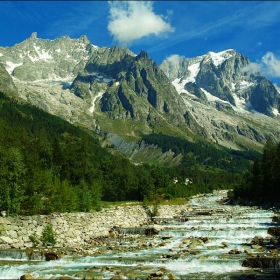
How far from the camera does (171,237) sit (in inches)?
2045

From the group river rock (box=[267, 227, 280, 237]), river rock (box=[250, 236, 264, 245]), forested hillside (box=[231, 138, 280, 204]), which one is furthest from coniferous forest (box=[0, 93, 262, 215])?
river rock (box=[267, 227, 280, 237])

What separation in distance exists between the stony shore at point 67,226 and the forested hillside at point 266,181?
145 feet

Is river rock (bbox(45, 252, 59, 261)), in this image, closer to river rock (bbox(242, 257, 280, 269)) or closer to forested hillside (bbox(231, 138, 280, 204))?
river rock (bbox(242, 257, 280, 269))

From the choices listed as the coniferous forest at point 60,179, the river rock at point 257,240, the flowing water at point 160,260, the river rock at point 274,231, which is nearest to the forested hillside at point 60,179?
the coniferous forest at point 60,179

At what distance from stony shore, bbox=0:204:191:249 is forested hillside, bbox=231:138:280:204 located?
145 ft

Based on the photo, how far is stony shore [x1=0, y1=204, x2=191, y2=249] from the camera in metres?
43.9

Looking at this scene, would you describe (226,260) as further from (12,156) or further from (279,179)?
(279,179)

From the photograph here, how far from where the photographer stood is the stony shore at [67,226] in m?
43.9

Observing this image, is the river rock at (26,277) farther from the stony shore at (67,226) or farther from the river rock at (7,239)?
the river rock at (7,239)

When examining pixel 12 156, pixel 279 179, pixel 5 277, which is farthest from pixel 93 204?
pixel 279 179

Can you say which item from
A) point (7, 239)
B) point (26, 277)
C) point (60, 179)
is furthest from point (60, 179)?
point (26, 277)

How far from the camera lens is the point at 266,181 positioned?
100 m

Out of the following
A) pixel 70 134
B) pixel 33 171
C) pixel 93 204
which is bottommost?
pixel 93 204

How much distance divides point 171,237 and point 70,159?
45710 millimetres
